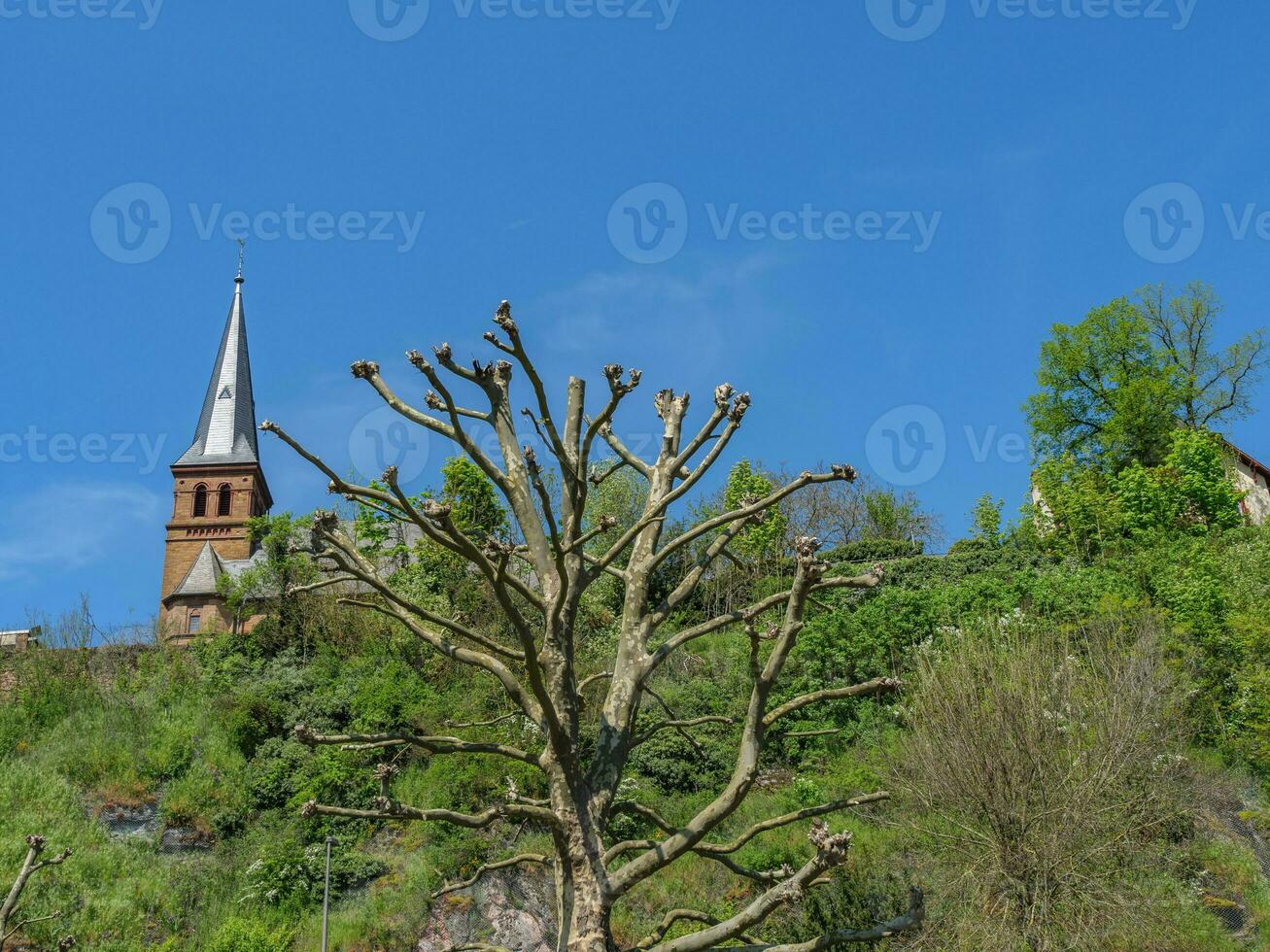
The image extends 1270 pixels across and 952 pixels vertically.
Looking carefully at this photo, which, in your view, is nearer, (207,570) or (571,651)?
(571,651)

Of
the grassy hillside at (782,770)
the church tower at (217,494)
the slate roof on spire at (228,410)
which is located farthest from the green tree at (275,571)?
the slate roof on spire at (228,410)

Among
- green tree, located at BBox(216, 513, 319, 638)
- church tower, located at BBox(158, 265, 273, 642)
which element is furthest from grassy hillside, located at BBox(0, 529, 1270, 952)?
church tower, located at BBox(158, 265, 273, 642)

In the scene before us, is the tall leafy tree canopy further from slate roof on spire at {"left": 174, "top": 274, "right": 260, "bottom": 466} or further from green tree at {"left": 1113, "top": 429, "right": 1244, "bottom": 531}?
slate roof on spire at {"left": 174, "top": 274, "right": 260, "bottom": 466}

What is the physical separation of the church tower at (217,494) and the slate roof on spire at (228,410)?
49mm

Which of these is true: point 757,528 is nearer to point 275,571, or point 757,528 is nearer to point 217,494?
point 275,571

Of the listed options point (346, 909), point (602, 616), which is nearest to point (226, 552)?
point (602, 616)

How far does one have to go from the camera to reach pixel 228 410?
58.8 m

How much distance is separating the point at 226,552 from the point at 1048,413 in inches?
1496

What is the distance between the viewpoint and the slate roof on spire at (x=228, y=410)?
57.4 metres

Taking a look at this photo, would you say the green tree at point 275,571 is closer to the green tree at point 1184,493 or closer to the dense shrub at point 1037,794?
the dense shrub at point 1037,794

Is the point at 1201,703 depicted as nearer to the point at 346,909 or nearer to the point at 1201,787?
the point at 1201,787

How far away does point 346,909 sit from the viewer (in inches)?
783

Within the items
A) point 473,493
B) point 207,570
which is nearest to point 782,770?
point 473,493

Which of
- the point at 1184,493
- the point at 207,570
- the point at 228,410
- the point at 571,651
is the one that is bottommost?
the point at 571,651
